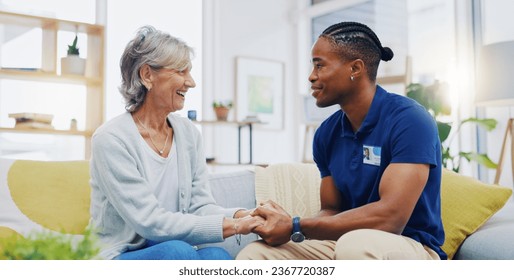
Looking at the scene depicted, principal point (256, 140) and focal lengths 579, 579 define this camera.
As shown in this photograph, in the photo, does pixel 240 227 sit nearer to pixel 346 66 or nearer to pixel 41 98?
pixel 346 66

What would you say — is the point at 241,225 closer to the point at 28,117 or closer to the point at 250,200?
the point at 250,200

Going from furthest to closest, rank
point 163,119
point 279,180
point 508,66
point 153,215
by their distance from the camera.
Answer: point 508,66 → point 279,180 → point 163,119 → point 153,215

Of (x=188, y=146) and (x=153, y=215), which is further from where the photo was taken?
(x=188, y=146)

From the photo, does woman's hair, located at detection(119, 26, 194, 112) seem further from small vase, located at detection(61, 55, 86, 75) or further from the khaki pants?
small vase, located at detection(61, 55, 86, 75)

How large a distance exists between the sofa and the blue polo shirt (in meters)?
0.37

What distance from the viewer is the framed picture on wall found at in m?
6.26

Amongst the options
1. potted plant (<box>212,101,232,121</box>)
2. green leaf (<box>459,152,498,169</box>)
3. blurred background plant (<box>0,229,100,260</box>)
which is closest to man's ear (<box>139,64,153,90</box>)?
blurred background plant (<box>0,229,100,260</box>)

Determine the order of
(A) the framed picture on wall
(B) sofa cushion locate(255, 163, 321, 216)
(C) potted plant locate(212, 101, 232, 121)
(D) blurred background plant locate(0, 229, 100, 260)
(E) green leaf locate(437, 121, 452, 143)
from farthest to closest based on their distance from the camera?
(A) the framed picture on wall, (C) potted plant locate(212, 101, 232, 121), (E) green leaf locate(437, 121, 452, 143), (B) sofa cushion locate(255, 163, 321, 216), (D) blurred background plant locate(0, 229, 100, 260)

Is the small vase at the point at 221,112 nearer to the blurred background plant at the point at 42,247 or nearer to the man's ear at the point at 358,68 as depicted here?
the man's ear at the point at 358,68

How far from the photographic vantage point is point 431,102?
3842mm

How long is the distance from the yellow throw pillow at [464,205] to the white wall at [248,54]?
420 centimetres
